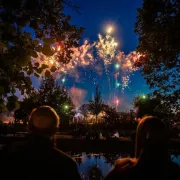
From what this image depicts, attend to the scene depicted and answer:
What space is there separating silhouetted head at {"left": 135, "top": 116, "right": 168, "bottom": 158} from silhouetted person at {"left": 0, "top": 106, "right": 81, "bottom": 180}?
807 millimetres

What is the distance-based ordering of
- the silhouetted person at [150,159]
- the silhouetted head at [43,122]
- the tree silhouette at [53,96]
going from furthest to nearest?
1. the tree silhouette at [53,96]
2. the silhouetted head at [43,122]
3. the silhouetted person at [150,159]

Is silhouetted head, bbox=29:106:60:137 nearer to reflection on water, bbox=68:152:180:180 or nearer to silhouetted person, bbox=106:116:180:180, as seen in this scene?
silhouetted person, bbox=106:116:180:180

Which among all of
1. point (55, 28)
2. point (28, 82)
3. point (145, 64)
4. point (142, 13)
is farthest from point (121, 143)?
A: point (28, 82)

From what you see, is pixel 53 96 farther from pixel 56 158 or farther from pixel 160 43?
pixel 56 158

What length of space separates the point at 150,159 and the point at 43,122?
4.12ft

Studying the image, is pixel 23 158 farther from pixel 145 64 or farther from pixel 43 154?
pixel 145 64

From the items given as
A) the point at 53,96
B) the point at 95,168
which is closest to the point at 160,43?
the point at 95,168

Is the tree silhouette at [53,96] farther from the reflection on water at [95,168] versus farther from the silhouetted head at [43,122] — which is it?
the silhouetted head at [43,122]

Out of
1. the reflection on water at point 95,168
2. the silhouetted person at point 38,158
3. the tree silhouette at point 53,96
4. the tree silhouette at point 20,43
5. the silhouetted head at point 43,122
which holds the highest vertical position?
the tree silhouette at point 53,96

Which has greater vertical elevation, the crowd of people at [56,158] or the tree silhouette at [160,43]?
the tree silhouette at [160,43]

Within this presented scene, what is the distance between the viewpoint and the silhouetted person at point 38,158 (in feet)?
9.05

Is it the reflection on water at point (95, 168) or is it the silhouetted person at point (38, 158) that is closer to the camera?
the silhouetted person at point (38, 158)

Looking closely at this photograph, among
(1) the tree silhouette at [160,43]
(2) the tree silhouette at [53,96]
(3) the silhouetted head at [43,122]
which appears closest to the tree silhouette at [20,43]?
(3) the silhouetted head at [43,122]

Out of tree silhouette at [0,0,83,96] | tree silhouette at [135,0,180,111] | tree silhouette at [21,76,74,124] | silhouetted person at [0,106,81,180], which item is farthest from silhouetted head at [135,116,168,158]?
tree silhouette at [21,76,74,124]
